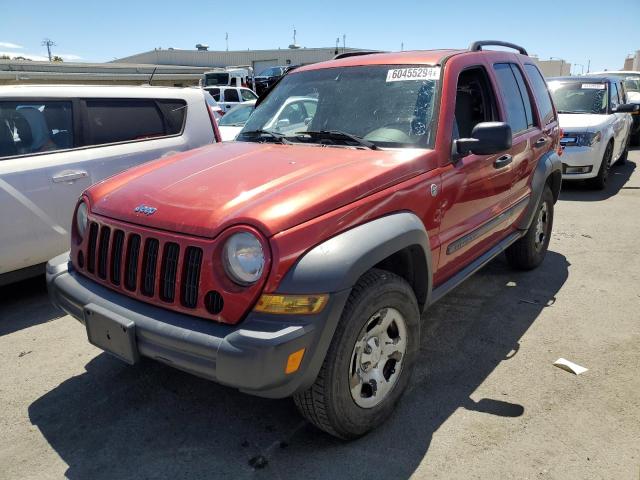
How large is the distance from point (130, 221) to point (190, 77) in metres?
27.7

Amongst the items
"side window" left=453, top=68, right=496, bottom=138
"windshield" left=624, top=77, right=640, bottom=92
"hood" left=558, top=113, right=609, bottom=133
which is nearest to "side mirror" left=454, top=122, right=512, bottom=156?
"side window" left=453, top=68, right=496, bottom=138

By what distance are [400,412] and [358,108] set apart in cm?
187

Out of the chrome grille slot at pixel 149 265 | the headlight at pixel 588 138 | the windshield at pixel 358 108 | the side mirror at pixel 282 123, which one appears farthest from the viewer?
the headlight at pixel 588 138

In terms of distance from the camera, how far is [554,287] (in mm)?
4551

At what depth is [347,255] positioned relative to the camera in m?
2.18

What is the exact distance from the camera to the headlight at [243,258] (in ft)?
7.00

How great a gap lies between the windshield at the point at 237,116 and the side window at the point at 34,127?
5243 mm

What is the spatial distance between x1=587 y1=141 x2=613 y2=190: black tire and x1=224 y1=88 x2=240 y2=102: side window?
15029mm

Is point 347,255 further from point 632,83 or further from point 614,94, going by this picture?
point 632,83

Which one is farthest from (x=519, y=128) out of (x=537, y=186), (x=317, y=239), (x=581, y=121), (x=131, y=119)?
(x=581, y=121)

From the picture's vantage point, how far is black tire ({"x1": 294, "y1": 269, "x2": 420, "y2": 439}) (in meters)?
2.25

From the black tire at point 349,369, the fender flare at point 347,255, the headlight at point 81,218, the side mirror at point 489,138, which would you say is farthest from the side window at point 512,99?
the headlight at point 81,218

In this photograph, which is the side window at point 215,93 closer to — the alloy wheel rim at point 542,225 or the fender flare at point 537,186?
the alloy wheel rim at point 542,225

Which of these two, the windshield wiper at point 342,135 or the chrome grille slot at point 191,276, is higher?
the windshield wiper at point 342,135
